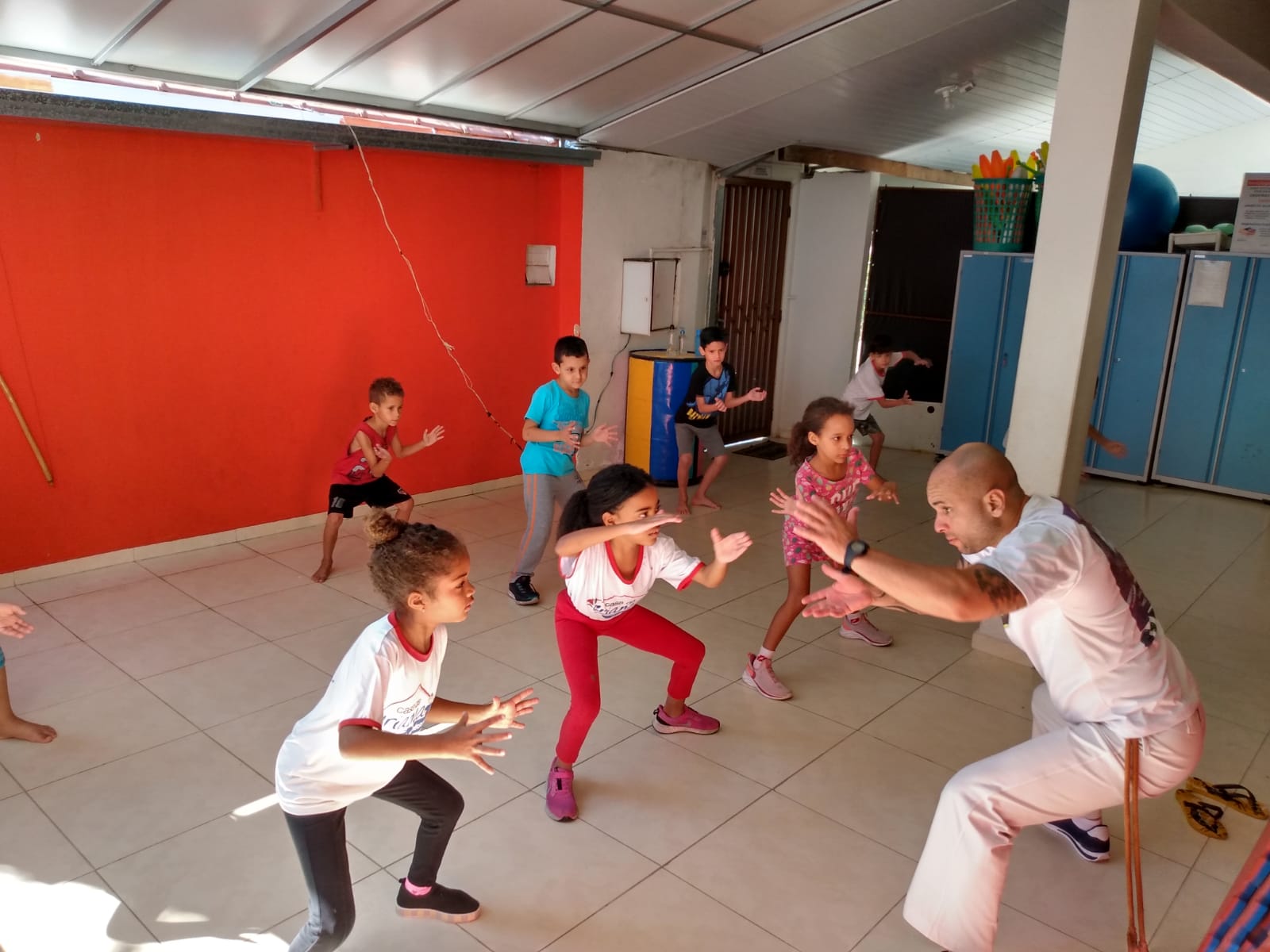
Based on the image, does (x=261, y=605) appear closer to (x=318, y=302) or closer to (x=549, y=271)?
(x=318, y=302)

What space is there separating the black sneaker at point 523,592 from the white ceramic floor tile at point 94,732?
1725mm

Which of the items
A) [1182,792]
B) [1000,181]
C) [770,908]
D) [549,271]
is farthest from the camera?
[1000,181]

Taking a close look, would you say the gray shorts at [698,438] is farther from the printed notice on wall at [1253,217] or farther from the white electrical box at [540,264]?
the printed notice on wall at [1253,217]

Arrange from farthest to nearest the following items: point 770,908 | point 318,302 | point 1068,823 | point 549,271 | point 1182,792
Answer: point 549,271 < point 318,302 < point 1182,792 < point 1068,823 < point 770,908

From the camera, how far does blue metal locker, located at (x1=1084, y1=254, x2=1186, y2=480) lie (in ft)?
24.9

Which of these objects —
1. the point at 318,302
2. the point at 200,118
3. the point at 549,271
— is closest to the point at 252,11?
the point at 200,118

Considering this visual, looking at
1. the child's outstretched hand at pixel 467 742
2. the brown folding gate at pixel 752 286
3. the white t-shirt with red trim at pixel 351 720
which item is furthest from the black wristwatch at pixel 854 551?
the brown folding gate at pixel 752 286

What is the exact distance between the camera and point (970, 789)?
2342 millimetres

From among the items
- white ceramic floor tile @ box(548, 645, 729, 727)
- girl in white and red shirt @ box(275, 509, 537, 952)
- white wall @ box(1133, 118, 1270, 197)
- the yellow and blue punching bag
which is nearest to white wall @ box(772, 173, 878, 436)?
the yellow and blue punching bag

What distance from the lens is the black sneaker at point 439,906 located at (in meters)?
2.54

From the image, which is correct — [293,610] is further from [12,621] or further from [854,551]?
[854,551]

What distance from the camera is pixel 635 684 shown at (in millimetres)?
4004

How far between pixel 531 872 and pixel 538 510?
233 cm

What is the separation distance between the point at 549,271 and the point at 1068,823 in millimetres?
5176
